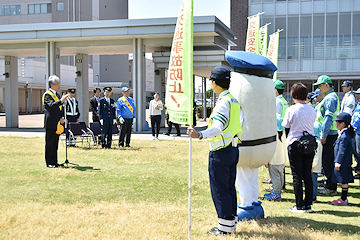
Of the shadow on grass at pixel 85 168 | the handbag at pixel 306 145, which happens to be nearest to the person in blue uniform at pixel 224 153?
the handbag at pixel 306 145

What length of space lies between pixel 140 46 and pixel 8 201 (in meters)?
14.8

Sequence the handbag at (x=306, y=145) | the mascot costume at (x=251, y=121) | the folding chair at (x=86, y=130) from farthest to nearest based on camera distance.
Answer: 1. the folding chair at (x=86, y=130)
2. the handbag at (x=306, y=145)
3. the mascot costume at (x=251, y=121)

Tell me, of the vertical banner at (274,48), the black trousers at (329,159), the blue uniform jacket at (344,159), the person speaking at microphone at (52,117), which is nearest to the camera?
the blue uniform jacket at (344,159)

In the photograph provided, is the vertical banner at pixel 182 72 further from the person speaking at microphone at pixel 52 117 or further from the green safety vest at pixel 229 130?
the person speaking at microphone at pixel 52 117

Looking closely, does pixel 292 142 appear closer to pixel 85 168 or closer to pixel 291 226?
pixel 291 226

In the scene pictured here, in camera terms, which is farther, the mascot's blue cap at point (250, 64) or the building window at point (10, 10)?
the building window at point (10, 10)

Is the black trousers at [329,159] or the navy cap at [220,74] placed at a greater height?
the navy cap at [220,74]

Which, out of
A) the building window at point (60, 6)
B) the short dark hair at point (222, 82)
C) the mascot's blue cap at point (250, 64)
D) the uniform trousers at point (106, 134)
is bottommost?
the uniform trousers at point (106, 134)

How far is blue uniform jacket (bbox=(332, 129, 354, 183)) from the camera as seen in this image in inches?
267

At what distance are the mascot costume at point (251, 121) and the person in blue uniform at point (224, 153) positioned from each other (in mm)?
565

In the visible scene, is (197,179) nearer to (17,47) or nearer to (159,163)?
(159,163)

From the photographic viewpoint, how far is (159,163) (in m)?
10.8

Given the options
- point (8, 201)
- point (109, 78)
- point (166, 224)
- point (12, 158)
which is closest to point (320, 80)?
point (166, 224)

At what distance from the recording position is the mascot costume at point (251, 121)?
18.2 feet
